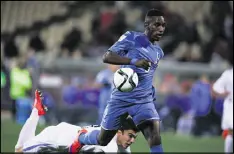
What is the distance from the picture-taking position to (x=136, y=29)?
88.5 ft

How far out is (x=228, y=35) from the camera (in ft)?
85.4

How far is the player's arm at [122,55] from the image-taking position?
9961 mm

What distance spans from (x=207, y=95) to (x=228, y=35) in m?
3.55

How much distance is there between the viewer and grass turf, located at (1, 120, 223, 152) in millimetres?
17609

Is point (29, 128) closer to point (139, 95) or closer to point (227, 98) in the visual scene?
point (139, 95)

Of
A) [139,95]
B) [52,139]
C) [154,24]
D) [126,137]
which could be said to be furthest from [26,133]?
[154,24]

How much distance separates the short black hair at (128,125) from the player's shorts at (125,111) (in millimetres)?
59

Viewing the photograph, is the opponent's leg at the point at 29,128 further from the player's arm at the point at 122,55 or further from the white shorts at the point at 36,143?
the player's arm at the point at 122,55

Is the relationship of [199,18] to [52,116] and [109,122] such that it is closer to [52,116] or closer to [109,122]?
[52,116]

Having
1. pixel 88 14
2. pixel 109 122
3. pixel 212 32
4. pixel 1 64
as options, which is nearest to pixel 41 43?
pixel 88 14

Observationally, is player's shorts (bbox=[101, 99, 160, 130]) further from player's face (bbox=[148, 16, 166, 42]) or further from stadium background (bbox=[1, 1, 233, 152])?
stadium background (bbox=[1, 1, 233, 152])

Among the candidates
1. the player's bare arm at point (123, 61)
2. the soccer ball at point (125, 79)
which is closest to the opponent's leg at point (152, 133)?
the soccer ball at point (125, 79)

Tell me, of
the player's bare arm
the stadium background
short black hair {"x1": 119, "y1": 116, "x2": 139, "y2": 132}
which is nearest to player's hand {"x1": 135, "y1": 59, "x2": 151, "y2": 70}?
the player's bare arm

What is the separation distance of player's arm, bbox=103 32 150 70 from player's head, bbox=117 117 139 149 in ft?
2.92
